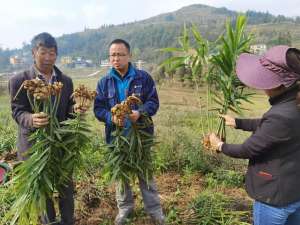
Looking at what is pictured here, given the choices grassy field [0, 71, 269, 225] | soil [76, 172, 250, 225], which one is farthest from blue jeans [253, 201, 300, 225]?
soil [76, 172, 250, 225]

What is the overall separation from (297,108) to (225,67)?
1197 mm

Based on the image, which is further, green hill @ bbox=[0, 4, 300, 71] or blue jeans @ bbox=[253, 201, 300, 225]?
green hill @ bbox=[0, 4, 300, 71]

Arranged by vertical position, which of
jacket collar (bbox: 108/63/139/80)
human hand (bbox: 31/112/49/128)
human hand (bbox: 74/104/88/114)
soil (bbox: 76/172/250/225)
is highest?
jacket collar (bbox: 108/63/139/80)

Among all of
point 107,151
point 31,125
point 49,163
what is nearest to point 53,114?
point 31,125

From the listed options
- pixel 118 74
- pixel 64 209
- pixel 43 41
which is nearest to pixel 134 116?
pixel 118 74

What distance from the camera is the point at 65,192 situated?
11.3 feet

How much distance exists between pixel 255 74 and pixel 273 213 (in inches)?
35.4

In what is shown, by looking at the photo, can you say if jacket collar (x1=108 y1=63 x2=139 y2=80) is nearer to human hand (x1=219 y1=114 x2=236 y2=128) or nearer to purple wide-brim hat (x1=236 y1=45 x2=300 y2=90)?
human hand (x1=219 y1=114 x2=236 y2=128)

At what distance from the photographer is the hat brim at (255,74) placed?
2287 millimetres

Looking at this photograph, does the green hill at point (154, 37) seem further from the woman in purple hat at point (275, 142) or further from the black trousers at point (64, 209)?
the woman in purple hat at point (275, 142)

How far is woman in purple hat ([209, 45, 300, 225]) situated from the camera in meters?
2.26

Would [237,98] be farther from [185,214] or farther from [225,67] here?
[185,214]

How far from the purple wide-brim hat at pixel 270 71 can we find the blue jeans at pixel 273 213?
30.6 inches

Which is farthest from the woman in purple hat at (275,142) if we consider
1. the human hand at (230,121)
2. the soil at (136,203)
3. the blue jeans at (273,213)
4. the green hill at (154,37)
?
the green hill at (154,37)
